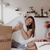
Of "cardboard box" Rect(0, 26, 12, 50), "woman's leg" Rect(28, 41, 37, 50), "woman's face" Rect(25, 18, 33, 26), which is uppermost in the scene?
"woman's face" Rect(25, 18, 33, 26)

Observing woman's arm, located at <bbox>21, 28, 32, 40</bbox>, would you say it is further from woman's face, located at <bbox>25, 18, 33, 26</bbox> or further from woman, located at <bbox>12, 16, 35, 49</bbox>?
woman's face, located at <bbox>25, 18, 33, 26</bbox>

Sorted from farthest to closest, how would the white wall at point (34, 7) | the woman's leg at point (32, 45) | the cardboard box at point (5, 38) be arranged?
1. the white wall at point (34, 7)
2. the woman's leg at point (32, 45)
3. the cardboard box at point (5, 38)

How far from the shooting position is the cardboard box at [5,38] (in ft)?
2.80

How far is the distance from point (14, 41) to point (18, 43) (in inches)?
2.1

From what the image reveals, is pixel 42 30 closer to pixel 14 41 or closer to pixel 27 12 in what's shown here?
pixel 27 12

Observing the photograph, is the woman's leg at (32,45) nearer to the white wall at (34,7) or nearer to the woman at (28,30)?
the woman at (28,30)

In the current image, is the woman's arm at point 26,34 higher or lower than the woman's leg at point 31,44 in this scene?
higher

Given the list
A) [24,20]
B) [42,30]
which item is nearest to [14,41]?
[24,20]

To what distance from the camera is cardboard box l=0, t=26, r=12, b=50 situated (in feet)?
2.80

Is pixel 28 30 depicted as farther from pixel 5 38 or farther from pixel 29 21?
pixel 5 38

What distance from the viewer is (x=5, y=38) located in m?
0.88

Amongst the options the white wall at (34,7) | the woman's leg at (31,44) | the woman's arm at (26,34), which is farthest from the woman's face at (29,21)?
the white wall at (34,7)

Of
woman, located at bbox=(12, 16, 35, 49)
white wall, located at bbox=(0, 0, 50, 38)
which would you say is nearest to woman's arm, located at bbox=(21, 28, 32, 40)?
woman, located at bbox=(12, 16, 35, 49)

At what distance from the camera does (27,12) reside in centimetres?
290
